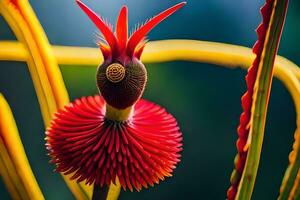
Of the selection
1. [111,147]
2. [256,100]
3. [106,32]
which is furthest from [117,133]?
[256,100]

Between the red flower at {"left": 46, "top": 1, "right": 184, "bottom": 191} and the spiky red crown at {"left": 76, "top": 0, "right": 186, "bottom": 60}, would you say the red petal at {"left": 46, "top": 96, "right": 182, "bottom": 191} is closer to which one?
the red flower at {"left": 46, "top": 1, "right": 184, "bottom": 191}

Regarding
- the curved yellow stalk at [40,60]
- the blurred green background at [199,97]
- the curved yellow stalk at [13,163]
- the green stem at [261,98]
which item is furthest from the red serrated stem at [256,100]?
the curved yellow stalk at [13,163]

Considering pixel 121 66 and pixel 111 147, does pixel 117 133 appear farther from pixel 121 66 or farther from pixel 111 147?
pixel 121 66

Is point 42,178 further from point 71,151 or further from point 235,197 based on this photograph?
point 235,197

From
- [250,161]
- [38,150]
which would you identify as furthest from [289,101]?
[38,150]

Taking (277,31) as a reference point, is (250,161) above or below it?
below

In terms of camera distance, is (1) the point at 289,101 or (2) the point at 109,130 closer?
(2) the point at 109,130

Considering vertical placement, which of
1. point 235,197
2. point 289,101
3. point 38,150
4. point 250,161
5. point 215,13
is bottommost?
point 235,197
